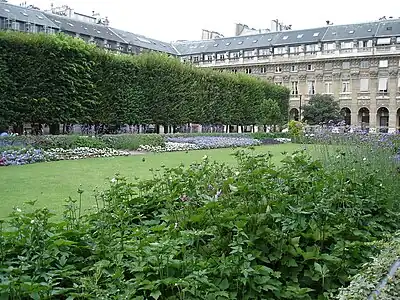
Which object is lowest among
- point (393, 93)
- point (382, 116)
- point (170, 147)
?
point (170, 147)

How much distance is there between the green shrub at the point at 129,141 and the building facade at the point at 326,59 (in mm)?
30600

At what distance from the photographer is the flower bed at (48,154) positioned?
13953 millimetres

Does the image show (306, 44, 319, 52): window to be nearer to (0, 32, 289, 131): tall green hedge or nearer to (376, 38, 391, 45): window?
(376, 38, 391, 45): window

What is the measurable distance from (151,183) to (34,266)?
202cm

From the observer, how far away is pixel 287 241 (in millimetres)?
3836

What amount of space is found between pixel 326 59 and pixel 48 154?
50322mm

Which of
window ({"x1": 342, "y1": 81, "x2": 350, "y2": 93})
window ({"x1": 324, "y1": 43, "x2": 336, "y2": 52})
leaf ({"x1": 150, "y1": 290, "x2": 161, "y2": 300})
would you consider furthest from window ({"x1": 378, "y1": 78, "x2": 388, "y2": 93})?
leaf ({"x1": 150, "y1": 290, "x2": 161, "y2": 300})

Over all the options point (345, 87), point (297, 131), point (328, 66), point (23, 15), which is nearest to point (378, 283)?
point (297, 131)

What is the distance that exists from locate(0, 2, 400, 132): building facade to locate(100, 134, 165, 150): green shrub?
30600 mm

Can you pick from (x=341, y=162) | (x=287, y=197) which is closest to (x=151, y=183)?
(x=287, y=197)

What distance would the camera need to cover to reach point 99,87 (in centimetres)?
2294

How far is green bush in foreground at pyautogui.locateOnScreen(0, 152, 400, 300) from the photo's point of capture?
2936 mm

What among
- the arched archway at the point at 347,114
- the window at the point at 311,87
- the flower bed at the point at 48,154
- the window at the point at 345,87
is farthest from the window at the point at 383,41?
the flower bed at the point at 48,154

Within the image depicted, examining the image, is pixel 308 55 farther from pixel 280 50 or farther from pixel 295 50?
pixel 280 50
